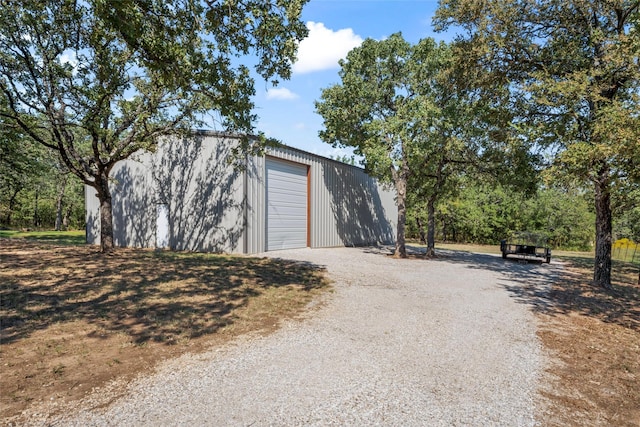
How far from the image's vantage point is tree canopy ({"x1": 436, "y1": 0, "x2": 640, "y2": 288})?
25.8ft

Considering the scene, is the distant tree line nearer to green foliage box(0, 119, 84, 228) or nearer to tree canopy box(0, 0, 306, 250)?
green foliage box(0, 119, 84, 228)

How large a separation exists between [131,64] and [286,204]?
26.9 ft

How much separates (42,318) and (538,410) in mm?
6227

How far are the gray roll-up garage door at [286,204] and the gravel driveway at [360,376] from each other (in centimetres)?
969

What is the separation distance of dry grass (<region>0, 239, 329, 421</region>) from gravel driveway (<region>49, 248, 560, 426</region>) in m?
0.52

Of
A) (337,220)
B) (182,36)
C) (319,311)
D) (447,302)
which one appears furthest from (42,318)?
(337,220)

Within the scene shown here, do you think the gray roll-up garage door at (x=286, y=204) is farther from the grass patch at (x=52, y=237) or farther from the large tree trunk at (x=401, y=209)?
the grass patch at (x=52, y=237)

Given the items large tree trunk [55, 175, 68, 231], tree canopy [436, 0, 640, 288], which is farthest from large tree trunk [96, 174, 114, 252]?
large tree trunk [55, 175, 68, 231]

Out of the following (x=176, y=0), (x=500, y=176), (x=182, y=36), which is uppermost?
(x=176, y=0)

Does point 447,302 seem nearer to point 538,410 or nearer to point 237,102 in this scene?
point 538,410

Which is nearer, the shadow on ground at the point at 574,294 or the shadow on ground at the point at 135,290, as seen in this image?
the shadow on ground at the point at 135,290

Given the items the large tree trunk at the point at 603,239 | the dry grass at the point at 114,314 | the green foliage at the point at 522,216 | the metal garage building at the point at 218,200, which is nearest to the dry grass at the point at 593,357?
the large tree trunk at the point at 603,239

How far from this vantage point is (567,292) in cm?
884

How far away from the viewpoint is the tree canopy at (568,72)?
25.8ft
